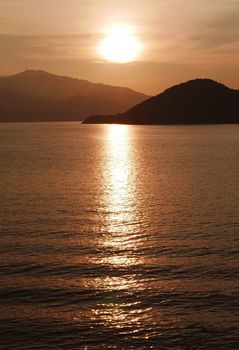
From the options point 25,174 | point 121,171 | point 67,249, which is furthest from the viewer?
point 121,171

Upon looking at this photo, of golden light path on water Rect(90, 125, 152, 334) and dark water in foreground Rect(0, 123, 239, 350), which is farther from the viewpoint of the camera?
golden light path on water Rect(90, 125, 152, 334)

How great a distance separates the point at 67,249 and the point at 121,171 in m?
88.6

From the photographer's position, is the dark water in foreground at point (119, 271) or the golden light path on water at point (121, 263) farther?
the golden light path on water at point (121, 263)

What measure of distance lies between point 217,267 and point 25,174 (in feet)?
277

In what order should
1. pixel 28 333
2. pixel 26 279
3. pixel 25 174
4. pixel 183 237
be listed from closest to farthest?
pixel 28 333 → pixel 26 279 → pixel 183 237 → pixel 25 174

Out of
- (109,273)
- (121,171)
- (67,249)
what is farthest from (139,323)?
(121,171)

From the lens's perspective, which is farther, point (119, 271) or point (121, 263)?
point (121, 263)

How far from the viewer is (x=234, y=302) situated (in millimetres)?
34375

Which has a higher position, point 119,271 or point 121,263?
point 121,263

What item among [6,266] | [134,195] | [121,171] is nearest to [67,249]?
[6,266]

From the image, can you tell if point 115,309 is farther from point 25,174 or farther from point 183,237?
point 25,174

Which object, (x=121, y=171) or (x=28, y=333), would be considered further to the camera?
(x=121, y=171)

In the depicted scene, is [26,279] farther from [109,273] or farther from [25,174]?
[25,174]

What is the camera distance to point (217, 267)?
4231cm
